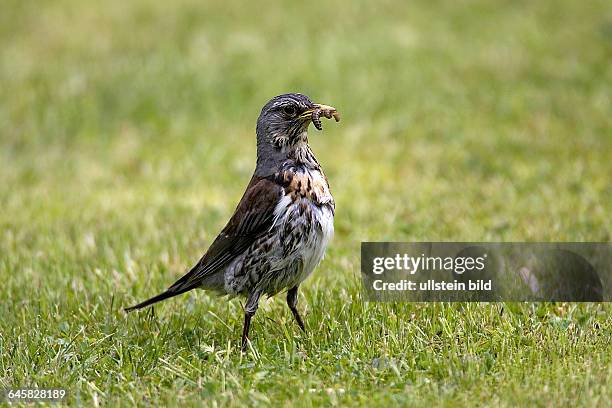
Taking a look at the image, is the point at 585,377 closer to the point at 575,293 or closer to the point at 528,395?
the point at 528,395

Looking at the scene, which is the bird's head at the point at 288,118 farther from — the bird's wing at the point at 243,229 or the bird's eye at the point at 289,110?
the bird's wing at the point at 243,229

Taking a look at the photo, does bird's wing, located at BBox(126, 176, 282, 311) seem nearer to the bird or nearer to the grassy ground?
the bird

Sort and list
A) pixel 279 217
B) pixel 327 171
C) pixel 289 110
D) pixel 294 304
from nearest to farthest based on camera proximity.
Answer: pixel 279 217 → pixel 289 110 → pixel 294 304 → pixel 327 171

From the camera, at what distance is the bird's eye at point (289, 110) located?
506 cm

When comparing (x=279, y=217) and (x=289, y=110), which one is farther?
(x=289, y=110)

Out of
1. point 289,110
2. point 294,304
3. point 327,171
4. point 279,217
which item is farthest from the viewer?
point 327,171

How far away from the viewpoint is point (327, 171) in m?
10.1

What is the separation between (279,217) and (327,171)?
519 cm

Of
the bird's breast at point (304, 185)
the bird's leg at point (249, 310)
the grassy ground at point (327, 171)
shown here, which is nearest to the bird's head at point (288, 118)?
the bird's breast at point (304, 185)

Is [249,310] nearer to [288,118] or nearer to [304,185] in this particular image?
[304,185]

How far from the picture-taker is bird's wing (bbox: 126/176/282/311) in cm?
503

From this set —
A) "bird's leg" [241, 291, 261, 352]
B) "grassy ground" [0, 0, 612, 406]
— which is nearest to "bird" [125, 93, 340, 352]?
"bird's leg" [241, 291, 261, 352]

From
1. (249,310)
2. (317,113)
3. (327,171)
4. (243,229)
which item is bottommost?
(249,310)

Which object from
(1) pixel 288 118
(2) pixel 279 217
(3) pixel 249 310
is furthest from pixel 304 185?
(3) pixel 249 310
